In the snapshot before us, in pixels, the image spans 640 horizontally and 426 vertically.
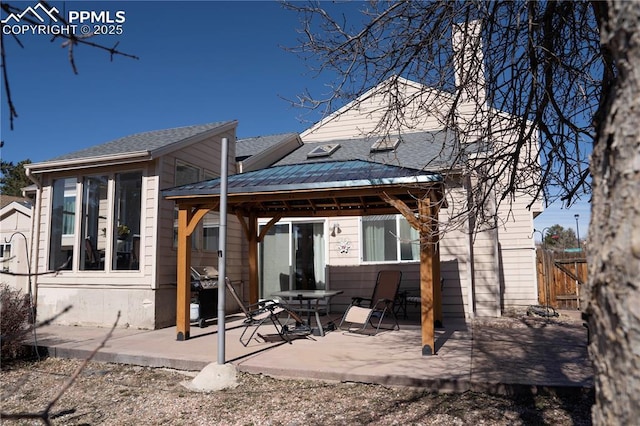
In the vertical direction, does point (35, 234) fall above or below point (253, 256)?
above

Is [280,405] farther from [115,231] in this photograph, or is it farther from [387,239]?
[387,239]

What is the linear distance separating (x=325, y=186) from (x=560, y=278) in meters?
8.52

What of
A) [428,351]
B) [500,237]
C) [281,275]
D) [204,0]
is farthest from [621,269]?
[500,237]

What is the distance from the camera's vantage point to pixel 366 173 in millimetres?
6820

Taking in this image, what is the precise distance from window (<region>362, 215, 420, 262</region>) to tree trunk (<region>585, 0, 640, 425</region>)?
9.16 m

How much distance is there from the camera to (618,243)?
1240 mm

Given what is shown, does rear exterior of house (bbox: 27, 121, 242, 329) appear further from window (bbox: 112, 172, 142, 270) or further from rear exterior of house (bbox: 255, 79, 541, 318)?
rear exterior of house (bbox: 255, 79, 541, 318)

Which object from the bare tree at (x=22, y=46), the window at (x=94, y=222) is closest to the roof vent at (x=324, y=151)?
the window at (x=94, y=222)

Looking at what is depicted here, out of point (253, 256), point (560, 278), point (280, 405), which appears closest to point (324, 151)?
point (253, 256)

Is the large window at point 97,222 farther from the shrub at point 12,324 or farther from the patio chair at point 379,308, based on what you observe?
the patio chair at point 379,308

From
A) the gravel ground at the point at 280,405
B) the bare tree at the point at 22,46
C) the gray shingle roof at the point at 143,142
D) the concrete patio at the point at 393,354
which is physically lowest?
the gravel ground at the point at 280,405

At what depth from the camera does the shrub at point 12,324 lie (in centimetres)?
654

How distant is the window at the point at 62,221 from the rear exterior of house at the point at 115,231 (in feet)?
0.07

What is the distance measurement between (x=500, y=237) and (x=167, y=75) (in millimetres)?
9407
